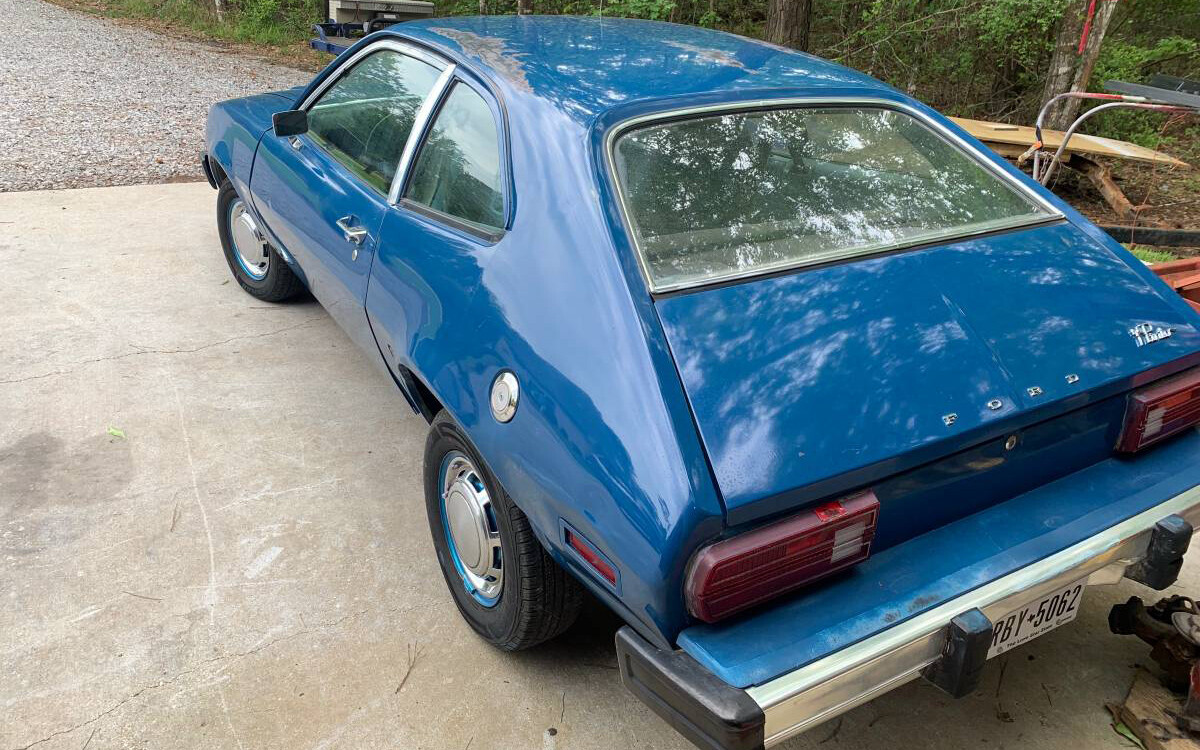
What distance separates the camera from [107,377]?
393 centimetres

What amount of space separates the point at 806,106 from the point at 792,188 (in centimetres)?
33

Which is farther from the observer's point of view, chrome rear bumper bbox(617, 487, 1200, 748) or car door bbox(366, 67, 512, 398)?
car door bbox(366, 67, 512, 398)

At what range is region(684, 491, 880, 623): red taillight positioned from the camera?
172cm

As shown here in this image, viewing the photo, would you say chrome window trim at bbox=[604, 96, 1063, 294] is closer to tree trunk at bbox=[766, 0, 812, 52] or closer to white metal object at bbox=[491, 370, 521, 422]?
white metal object at bbox=[491, 370, 521, 422]

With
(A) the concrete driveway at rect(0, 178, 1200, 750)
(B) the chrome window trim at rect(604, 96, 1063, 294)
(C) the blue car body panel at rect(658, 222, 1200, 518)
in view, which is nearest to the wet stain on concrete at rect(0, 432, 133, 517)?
(A) the concrete driveway at rect(0, 178, 1200, 750)

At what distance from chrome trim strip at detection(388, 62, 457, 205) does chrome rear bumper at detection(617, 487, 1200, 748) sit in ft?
5.47

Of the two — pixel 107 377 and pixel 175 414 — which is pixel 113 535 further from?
pixel 107 377

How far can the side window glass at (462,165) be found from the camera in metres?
2.51

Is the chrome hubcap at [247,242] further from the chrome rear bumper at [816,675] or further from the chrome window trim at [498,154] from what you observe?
the chrome rear bumper at [816,675]

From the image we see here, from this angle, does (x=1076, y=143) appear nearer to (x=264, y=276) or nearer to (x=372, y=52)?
(x=372, y=52)

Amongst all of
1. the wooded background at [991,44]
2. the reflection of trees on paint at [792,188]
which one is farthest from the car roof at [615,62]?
the wooded background at [991,44]

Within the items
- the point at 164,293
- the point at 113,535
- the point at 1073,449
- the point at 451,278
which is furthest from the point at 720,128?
the point at 164,293

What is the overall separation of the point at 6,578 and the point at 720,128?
2575 mm

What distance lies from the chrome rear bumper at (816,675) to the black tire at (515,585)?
18.0 inches
